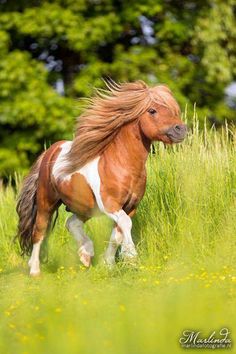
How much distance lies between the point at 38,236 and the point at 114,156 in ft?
4.21

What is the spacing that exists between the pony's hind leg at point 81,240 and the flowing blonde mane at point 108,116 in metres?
0.59

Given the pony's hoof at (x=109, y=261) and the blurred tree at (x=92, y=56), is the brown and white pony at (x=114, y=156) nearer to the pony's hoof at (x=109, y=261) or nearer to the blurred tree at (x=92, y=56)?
the pony's hoof at (x=109, y=261)

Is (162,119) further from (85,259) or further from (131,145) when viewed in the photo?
(85,259)

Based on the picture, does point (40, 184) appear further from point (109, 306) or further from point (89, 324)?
point (89, 324)

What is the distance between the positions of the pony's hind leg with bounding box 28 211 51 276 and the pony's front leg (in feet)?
3.56

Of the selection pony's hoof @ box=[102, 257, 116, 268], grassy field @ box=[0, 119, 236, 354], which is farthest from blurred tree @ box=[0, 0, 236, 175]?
→ pony's hoof @ box=[102, 257, 116, 268]

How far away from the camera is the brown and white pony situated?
25.6 feet

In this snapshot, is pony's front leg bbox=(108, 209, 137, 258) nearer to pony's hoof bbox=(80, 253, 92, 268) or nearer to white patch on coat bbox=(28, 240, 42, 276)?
pony's hoof bbox=(80, 253, 92, 268)

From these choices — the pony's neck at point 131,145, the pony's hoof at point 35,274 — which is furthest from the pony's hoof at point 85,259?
the pony's neck at point 131,145

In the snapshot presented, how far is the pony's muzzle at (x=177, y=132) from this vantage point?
7.72 meters

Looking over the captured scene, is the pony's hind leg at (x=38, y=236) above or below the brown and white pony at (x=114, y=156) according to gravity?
below

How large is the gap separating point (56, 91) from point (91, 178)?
39.2 ft

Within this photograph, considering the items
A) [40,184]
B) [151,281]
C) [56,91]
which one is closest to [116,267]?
[151,281]

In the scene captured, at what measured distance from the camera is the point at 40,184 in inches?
339
